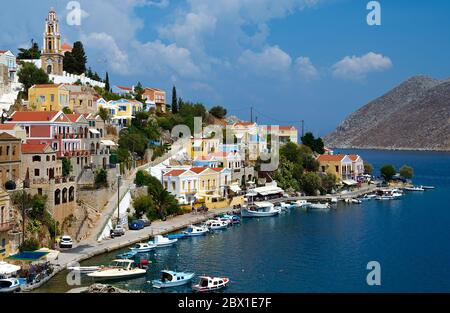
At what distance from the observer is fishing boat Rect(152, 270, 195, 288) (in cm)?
2147

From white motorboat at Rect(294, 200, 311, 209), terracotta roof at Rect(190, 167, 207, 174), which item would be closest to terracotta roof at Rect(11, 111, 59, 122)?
terracotta roof at Rect(190, 167, 207, 174)

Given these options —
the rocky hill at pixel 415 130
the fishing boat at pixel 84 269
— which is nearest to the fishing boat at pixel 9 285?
the fishing boat at pixel 84 269

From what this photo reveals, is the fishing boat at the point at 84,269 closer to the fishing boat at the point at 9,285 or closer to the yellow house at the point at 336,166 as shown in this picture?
the fishing boat at the point at 9,285

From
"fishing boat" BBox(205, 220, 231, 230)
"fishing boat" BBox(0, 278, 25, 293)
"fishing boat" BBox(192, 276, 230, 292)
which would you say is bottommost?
"fishing boat" BBox(192, 276, 230, 292)

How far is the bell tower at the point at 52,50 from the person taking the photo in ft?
146

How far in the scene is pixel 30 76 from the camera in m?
41.2

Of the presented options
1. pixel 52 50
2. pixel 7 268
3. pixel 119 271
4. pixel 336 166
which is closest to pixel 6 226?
pixel 7 268

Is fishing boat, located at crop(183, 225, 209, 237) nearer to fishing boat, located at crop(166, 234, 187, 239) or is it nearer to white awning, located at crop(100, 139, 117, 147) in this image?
fishing boat, located at crop(166, 234, 187, 239)

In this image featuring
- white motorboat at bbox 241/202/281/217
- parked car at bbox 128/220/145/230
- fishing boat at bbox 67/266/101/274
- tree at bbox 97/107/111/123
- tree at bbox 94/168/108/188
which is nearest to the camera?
fishing boat at bbox 67/266/101/274

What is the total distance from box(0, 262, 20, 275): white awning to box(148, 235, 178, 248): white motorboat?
796cm

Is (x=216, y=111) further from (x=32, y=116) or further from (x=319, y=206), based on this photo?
(x=32, y=116)
